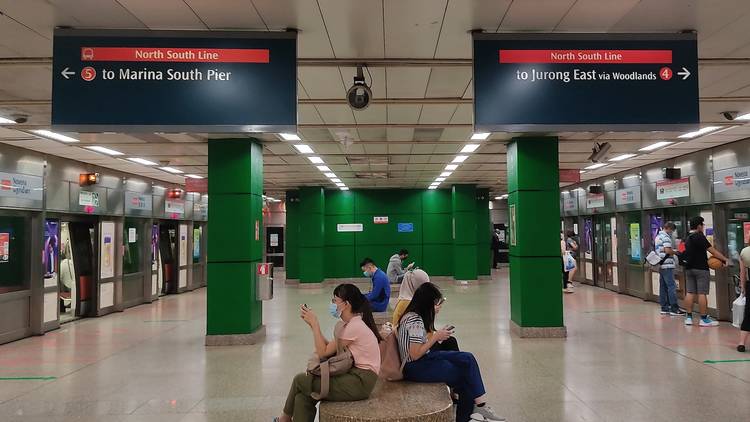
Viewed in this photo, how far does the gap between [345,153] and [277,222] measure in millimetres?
16874

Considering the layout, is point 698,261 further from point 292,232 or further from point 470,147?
point 292,232

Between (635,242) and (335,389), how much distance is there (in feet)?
39.5

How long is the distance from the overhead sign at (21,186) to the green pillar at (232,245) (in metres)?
3.48

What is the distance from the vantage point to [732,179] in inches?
349

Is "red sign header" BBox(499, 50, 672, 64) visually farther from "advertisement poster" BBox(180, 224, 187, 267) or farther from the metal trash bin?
"advertisement poster" BBox(180, 224, 187, 267)

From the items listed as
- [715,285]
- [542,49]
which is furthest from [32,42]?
[715,285]

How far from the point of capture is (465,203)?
55.6ft

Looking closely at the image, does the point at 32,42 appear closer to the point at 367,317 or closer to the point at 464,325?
the point at 367,317

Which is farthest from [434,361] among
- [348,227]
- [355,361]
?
[348,227]

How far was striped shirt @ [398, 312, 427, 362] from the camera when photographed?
3.59 meters

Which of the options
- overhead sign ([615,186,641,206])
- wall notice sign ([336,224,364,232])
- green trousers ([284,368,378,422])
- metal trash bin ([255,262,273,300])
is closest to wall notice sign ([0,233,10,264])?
metal trash bin ([255,262,273,300])

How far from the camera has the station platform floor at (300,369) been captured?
4.57m

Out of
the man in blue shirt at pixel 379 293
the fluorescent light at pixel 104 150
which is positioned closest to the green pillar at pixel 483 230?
the man in blue shirt at pixel 379 293

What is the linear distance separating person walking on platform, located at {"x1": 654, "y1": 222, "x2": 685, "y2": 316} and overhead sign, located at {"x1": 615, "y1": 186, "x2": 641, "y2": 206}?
267cm
